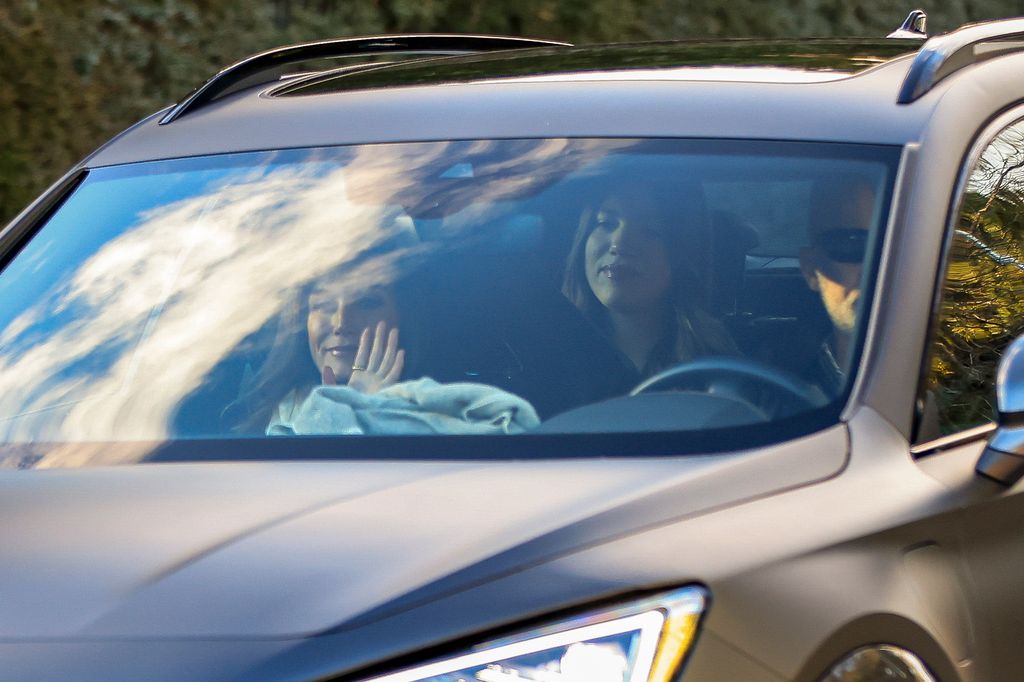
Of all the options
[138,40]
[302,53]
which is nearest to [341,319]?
[302,53]

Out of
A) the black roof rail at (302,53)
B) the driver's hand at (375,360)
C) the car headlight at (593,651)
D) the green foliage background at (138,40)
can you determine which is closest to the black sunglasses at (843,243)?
the driver's hand at (375,360)

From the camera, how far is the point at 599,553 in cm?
190

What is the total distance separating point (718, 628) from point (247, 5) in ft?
25.2

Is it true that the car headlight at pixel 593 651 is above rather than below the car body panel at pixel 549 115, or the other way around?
below

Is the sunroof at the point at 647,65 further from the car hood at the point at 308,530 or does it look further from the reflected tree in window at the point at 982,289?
the car hood at the point at 308,530

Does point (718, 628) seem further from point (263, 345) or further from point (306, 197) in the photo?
point (306, 197)

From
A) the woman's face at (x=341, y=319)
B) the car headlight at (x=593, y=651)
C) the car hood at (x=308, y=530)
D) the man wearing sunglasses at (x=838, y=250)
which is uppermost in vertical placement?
the man wearing sunglasses at (x=838, y=250)

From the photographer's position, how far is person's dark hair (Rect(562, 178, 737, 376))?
8.42ft

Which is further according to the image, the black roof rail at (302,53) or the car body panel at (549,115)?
the black roof rail at (302,53)

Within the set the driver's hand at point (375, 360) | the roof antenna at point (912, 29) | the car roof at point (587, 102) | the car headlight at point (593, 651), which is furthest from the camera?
the roof antenna at point (912, 29)

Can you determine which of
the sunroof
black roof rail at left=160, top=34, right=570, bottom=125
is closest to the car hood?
the sunroof

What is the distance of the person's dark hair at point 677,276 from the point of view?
8.42 ft

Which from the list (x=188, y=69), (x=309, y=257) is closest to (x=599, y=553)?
(x=309, y=257)

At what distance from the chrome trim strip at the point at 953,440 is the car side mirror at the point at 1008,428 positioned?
0.19 feet
